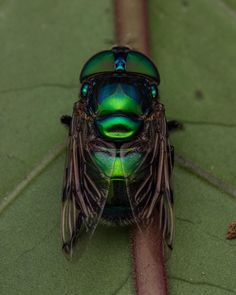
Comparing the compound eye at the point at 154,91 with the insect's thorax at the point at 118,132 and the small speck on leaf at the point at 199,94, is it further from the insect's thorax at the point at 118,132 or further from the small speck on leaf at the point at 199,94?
the small speck on leaf at the point at 199,94

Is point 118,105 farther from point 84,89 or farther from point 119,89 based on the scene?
point 84,89

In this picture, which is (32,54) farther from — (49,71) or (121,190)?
(121,190)

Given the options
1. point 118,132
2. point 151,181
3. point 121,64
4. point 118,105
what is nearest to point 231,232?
point 151,181

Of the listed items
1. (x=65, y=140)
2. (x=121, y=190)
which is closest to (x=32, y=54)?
(x=65, y=140)

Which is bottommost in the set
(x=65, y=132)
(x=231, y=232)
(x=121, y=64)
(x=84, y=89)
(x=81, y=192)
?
(x=231, y=232)

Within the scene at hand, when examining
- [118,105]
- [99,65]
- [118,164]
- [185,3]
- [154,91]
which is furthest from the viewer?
[185,3]

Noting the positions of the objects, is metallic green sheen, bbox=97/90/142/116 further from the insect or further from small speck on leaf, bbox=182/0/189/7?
small speck on leaf, bbox=182/0/189/7

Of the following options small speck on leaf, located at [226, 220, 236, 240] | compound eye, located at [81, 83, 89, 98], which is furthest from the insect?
small speck on leaf, located at [226, 220, 236, 240]
